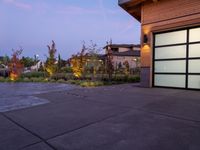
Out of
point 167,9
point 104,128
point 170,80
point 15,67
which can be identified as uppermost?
point 167,9

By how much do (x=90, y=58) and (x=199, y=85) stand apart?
853 centimetres

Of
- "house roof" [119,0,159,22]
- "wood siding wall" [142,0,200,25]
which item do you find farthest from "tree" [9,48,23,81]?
"wood siding wall" [142,0,200,25]

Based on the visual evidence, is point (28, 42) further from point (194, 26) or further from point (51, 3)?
point (194, 26)

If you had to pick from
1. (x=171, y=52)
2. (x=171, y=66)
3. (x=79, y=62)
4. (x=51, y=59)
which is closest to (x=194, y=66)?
(x=171, y=66)

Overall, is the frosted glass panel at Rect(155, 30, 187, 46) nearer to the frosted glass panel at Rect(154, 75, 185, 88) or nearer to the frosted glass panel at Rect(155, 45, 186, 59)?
the frosted glass panel at Rect(155, 45, 186, 59)

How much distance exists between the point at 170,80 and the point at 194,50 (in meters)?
1.75

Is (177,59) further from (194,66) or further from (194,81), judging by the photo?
(194,81)

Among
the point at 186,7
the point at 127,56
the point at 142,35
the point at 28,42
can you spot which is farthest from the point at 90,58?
the point at 28,42

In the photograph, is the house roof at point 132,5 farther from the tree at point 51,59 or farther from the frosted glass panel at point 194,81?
the tree at point 51,59

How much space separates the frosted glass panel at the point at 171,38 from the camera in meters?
8.78

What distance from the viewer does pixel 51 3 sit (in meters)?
33.5

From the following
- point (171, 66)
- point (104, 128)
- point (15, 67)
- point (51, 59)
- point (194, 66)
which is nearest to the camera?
point (104, 128)

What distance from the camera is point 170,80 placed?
364 inches

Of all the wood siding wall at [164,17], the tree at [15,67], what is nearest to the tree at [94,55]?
the wood siding wall at [164,17]
